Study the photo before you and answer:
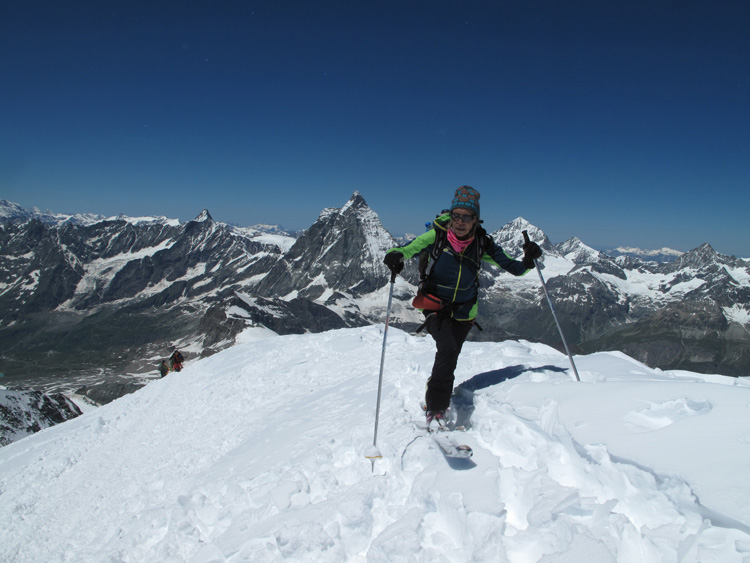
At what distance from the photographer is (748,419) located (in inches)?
189

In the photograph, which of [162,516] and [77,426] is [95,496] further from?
[77,426]

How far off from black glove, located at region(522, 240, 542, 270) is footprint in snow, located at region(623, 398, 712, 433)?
315 cm

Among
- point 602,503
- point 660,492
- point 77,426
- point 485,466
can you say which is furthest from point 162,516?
point 77,426

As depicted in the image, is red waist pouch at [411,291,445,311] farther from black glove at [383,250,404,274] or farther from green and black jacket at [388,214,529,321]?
black glove at [383,250,404,274]

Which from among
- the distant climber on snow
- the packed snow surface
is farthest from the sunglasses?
the distant climber on snow

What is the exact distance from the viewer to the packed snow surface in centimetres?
384

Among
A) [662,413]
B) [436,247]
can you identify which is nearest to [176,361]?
[436,247]

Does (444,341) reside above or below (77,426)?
above

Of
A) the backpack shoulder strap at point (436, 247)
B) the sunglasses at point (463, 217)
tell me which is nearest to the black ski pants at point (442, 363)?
the backpack shoulder strap at point (436, 247)

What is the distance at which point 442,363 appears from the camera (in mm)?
7059

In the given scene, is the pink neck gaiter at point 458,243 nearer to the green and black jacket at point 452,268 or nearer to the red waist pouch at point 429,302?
the green and black jacket at point 452,268

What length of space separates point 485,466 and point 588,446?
4.33 ft

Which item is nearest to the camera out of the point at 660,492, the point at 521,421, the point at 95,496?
the point at 660,492

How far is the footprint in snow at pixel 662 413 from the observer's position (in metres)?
5.38
